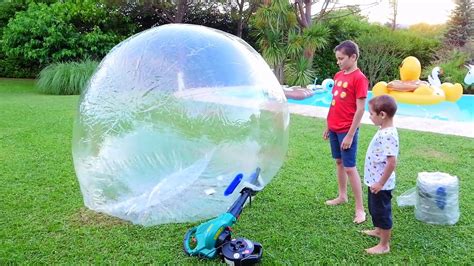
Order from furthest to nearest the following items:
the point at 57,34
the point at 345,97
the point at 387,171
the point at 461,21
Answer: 1. the point at 461,21
2. the point at 57,34
3. the point at 345,97
4. the point at 387,171

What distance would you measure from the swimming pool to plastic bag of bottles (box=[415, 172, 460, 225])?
227 inches

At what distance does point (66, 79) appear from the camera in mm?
10492

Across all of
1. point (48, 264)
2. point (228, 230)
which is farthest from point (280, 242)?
point (48, 264)

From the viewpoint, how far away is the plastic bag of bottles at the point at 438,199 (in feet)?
10.0

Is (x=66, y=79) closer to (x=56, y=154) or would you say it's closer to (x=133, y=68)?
(x=56, y=154)

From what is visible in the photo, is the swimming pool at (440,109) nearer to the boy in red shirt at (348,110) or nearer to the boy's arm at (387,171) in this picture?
the boy in red shirt at (348,110)

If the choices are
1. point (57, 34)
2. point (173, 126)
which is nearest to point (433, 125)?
point (173, 126)

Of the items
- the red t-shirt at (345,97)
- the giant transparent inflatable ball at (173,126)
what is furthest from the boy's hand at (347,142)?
the giant transparent inflatable ball at (173,126)

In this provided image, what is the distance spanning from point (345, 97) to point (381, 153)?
63cm

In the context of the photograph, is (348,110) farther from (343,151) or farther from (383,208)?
(383,208)

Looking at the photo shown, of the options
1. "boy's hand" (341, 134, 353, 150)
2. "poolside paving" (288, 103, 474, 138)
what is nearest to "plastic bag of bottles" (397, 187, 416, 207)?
"boy's hand" (341, 134, 353, 150)

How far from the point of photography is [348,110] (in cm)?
309

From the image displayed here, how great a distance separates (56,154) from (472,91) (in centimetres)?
1111

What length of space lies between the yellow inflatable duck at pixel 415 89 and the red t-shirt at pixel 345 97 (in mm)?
6988
